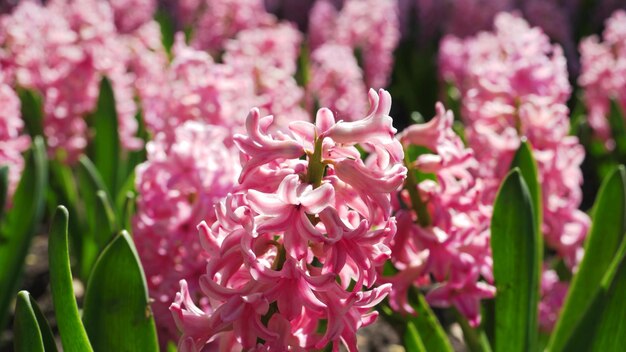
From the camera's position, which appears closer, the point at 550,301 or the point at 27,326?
the point at 27,326

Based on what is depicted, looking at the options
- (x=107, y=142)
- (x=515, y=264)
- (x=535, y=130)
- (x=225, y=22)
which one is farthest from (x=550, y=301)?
(x=225, y=22)

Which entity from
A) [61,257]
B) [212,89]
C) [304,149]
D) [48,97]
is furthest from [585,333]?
[48,97]

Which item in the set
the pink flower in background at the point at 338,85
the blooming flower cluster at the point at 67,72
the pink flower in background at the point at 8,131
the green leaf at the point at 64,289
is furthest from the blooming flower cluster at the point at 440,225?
the pink flower in background at the point at 338,85

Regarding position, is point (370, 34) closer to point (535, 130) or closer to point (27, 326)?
point (535, 130)

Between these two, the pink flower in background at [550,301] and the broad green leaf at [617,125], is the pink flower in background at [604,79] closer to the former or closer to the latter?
Result: the broad green leaf at [617,125]

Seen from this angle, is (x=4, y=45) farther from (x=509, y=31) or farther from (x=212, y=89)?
(x=509, y=31)

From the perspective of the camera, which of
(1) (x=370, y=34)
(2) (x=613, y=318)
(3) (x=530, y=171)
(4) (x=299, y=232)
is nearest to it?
(4) (x=299, y=232)

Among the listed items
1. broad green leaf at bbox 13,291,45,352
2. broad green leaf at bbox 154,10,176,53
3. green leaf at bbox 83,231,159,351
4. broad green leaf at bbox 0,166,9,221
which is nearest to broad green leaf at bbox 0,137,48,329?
broad green leaf at bbox 0,166,9,221
